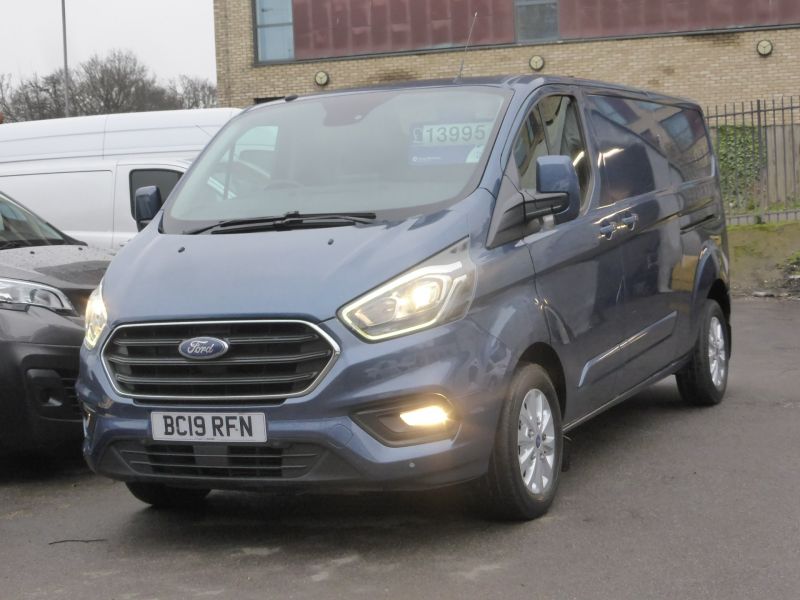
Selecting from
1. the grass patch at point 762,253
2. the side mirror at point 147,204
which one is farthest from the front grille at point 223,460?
the grass patch at point 762,253

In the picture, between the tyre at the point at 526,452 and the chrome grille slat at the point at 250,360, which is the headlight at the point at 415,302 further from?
the tyre at the point at 526,452

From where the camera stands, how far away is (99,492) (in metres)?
6.06

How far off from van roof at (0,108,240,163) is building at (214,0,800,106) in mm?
20036

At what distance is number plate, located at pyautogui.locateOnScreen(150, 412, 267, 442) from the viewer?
178 inches

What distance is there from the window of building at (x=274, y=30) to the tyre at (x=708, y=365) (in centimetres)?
2675

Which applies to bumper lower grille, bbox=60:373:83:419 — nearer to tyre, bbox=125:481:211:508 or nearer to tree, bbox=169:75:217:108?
tyre, bbox=125:481:211:508

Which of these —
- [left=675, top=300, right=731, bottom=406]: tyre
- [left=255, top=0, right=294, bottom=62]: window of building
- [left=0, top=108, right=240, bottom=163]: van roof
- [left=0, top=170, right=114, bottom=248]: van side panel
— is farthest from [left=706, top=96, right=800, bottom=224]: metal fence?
[left=255, top=0, right=294, bottom=62]: window of building

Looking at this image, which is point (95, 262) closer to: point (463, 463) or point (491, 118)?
point (491, 118)

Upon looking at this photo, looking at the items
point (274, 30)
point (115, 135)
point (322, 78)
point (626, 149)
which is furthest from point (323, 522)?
point (274, 30)

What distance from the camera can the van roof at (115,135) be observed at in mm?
11023

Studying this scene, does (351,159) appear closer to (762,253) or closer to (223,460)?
(223,460)

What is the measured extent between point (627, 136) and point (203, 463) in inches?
121

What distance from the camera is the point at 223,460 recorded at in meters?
4.59

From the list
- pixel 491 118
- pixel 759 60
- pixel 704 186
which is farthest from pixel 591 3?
pixel 491 118
